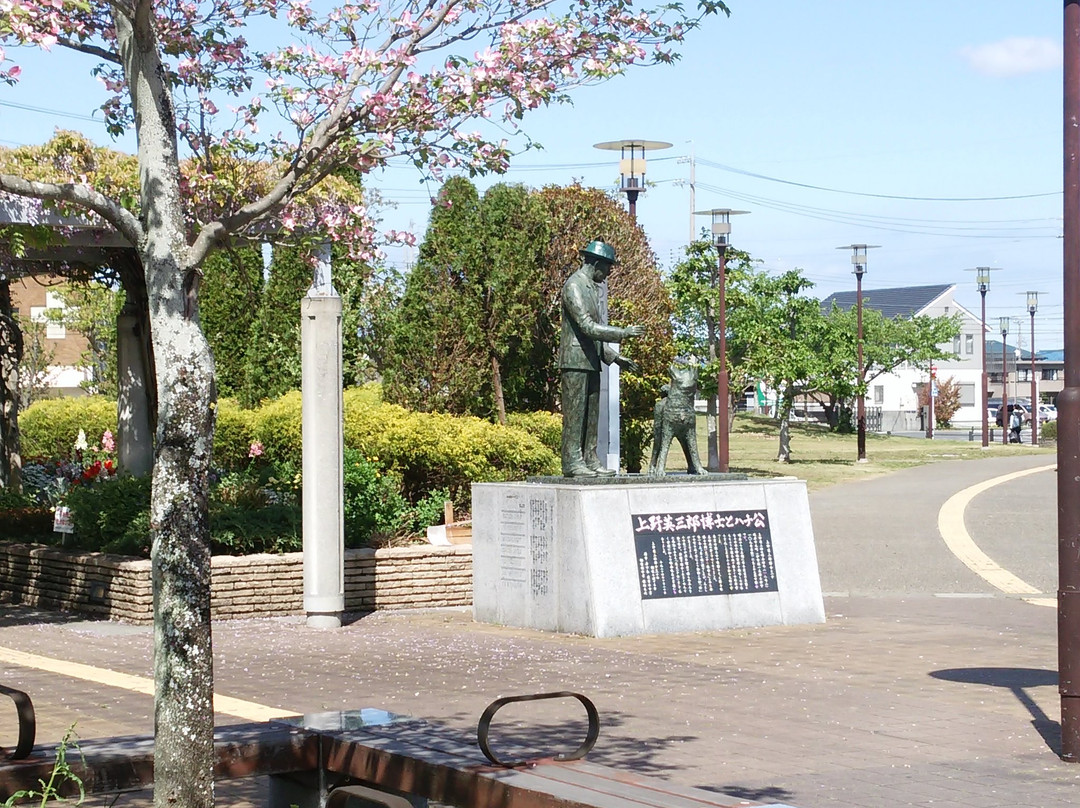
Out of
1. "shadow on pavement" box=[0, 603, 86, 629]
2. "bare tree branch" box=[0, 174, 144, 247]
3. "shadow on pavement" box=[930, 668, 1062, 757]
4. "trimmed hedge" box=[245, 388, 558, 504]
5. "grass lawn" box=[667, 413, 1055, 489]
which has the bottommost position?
"shadow on pavement" box=[0, 603, 86, 629]

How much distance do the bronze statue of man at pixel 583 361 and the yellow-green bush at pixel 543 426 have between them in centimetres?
853

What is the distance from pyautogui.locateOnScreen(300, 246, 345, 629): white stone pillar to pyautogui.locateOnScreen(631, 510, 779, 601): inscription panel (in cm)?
280

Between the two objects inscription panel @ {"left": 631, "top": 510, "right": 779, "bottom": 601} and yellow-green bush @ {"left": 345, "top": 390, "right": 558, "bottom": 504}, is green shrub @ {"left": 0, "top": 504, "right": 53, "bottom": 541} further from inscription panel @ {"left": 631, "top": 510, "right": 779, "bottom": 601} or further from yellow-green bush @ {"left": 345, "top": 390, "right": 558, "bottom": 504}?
inscription panel @ {"left": 631, "top": 510, "right": 779, "bottom": 601}

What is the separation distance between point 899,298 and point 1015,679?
3777 inches

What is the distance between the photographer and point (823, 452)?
48.4 m

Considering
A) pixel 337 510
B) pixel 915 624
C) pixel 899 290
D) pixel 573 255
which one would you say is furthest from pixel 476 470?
pixel 899 290

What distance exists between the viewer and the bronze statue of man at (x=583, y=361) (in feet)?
44.2

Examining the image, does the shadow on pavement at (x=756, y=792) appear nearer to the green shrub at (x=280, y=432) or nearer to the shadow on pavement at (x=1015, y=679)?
the shadow on pavement at (x=1015, y=679)

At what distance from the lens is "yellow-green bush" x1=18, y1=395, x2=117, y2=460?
93.6 feet

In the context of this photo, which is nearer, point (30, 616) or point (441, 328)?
point (30, 616)

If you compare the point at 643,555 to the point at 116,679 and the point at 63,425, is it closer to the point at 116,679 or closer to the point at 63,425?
the point at 116,679

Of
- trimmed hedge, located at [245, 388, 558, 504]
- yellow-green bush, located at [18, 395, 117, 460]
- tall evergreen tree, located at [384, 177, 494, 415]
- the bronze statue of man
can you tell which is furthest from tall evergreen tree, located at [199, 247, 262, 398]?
the bronze statue of man

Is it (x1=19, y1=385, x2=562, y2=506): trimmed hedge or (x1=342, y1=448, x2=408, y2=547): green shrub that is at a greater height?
(x1=19, y1=385, x2=562, y2=506): trimmed hedge

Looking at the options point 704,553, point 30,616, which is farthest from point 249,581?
point 704,553
